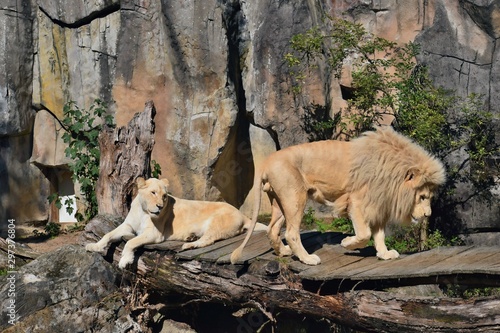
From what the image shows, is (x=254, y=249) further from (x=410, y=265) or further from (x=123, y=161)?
(x=123, y=161)

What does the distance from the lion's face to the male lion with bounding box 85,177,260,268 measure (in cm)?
215

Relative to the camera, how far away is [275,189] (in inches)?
307

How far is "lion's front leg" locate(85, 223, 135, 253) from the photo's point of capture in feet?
29.3

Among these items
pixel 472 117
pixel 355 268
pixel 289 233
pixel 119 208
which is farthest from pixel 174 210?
pixel 472 117

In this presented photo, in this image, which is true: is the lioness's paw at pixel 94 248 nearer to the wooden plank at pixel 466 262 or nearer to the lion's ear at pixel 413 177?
the lion's ear at pixel 413 177

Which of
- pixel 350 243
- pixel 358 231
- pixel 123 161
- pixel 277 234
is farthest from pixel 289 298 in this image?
pixel 123 161

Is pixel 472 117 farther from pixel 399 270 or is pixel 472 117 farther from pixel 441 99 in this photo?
pixel 399 270

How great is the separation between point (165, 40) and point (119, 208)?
3.73 metres

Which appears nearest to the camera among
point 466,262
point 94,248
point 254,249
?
point 466,262

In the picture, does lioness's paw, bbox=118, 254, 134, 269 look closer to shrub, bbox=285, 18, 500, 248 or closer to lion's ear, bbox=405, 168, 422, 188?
lion's ear, bbox=405, 168, 422, 188

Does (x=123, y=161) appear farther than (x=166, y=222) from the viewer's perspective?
Yes

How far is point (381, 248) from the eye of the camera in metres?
7.73

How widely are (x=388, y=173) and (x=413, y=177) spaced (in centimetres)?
25

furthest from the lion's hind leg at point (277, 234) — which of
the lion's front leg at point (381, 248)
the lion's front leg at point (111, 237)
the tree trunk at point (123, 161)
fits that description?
the tree trunk at point (123, 161)
